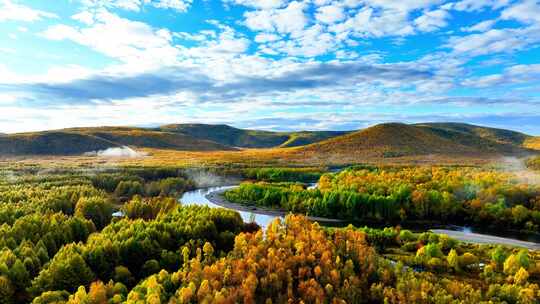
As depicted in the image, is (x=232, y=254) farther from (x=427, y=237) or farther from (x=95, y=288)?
(x=427, y=237)

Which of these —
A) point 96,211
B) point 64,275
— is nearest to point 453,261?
point 64,275

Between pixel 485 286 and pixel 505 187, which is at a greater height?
pixel 505 187

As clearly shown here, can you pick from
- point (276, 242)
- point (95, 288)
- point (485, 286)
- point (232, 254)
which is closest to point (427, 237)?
point (485, 286)

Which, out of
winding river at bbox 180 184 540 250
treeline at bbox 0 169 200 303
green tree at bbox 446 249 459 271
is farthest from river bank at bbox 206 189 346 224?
green tree at bbox 446 249 459 271

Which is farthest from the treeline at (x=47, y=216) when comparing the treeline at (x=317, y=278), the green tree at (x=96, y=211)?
the treeline at (x=317, y=278)

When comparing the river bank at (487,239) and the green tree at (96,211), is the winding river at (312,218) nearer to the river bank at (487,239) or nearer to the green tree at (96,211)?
the river bank at (487,239)

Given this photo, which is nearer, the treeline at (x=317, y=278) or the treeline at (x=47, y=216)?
the treeline at (x=317, y=278)

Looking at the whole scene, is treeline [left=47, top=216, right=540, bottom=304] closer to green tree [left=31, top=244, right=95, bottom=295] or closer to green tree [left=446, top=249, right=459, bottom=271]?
green tree [left=446, top=249, right=459, bottom=271]

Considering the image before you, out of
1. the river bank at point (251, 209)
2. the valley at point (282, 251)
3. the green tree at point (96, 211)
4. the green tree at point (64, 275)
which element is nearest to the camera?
the valley at point (282, 251)
